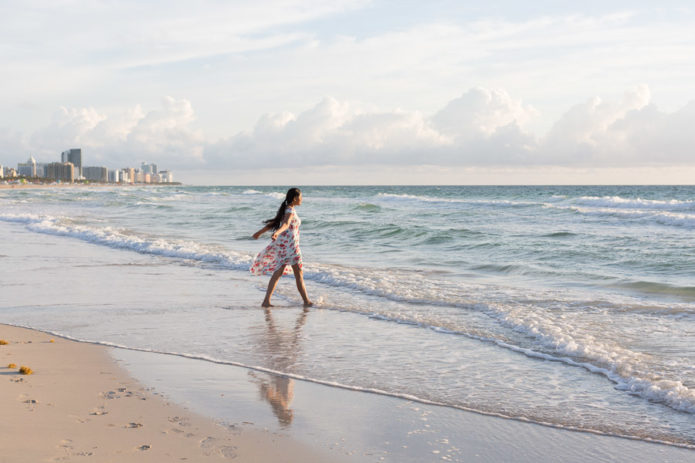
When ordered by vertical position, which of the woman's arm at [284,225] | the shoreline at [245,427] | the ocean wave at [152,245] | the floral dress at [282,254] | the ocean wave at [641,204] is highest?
the ocean wave at [641,204]

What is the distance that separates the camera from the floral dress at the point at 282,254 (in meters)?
8.93

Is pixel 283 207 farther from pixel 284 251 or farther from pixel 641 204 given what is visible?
pixel 641 204

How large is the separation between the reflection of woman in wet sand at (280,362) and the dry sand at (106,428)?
1.68 feet

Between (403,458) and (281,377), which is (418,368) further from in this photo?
(403,458)

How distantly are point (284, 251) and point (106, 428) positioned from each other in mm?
5253

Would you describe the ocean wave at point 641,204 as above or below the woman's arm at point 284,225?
above

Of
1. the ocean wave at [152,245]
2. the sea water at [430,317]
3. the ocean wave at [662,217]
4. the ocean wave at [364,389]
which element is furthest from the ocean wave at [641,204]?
the ocean wave at [364,389]

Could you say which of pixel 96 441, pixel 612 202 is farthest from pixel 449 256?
pixel 612 202

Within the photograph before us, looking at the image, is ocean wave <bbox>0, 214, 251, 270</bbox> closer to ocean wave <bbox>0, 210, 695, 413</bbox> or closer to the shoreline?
ocean wave <bbox>0, 210, 695, 413</bbox>

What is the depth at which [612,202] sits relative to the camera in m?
42.4

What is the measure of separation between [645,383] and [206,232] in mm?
18601

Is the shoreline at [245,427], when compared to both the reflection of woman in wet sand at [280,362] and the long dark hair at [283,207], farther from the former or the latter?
the long dark hair at [283,207]

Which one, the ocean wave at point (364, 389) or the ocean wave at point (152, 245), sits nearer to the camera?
the ocean wave at point (364, 389)

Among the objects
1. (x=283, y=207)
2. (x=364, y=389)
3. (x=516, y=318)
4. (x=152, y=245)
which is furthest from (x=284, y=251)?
(x=152, y=245)
